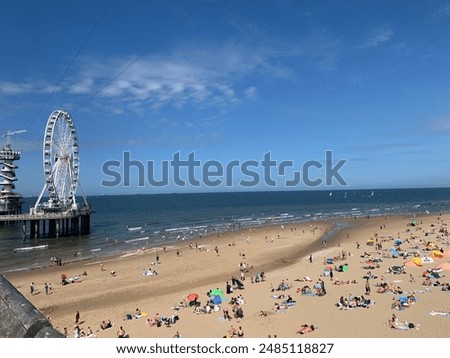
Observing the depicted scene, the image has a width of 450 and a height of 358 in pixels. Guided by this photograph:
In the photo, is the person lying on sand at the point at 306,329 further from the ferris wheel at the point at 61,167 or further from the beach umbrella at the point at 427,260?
the ferris wheel at the point at 61,167

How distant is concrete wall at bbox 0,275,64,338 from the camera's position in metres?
2.22

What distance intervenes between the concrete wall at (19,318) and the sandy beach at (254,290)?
1346 cm

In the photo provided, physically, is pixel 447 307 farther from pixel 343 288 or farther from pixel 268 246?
pixel 268 246

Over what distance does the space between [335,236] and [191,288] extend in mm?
27170

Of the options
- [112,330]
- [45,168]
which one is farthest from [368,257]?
[45,168]

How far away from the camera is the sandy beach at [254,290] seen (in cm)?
1611

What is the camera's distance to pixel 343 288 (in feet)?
70.4

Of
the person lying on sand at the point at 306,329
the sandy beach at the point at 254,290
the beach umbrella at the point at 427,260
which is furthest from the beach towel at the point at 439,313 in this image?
the beach umbrella at the point at 427,260

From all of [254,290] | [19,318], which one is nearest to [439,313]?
[254,290]

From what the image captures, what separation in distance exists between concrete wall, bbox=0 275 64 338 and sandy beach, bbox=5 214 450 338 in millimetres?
13462

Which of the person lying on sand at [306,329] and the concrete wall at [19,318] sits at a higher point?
the concrete wall at [19,318]

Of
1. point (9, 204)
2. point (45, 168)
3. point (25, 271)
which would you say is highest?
point (45, 168)

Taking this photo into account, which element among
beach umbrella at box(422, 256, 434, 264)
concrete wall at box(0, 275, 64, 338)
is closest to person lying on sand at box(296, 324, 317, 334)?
concrete wall at box(0, 275, 64, 338)

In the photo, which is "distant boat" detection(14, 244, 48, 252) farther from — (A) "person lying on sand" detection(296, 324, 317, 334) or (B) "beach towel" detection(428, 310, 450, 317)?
(B) "beach towel" detection(428, 310, 450, 317)
